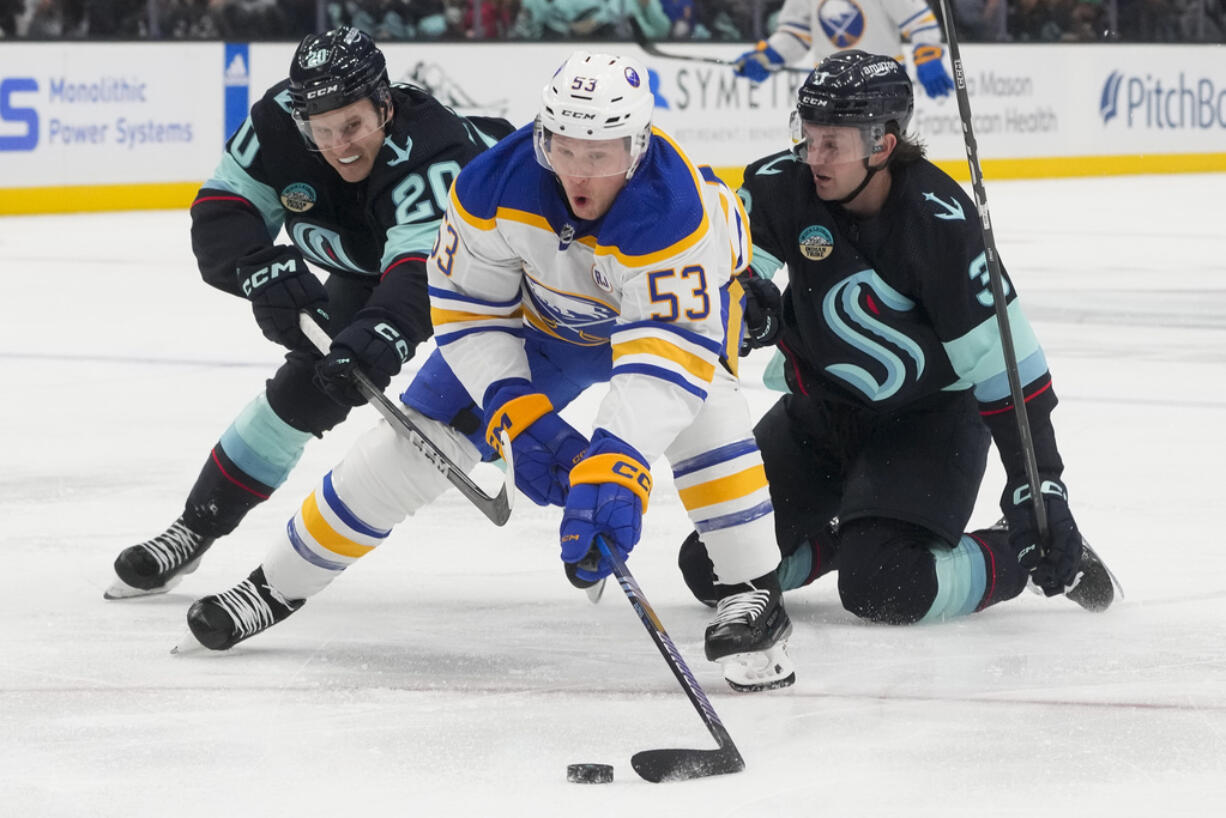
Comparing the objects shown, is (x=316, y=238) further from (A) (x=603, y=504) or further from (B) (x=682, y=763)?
(B) (x=682, y=763)

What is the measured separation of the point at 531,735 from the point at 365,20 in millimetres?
8784

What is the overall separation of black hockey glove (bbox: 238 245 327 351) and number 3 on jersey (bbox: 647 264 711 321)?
669mm

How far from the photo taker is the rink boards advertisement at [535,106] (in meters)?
9.56

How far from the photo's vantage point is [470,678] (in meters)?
2.60

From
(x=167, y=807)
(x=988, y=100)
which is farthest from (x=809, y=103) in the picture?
(x=988, y=100)

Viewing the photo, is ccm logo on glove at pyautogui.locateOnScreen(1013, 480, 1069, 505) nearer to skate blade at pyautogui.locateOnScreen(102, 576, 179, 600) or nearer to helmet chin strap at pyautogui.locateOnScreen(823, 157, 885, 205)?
helmet chin strap at pyautogui.locateOnScreen(823, 157, 885, 205)

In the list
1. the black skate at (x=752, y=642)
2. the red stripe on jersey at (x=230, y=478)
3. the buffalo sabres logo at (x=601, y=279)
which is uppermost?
the buffalo sabres logo at (x=601, y=279)

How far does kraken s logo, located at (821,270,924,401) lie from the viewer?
290 cm

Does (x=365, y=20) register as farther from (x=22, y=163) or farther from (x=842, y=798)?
(x=842, y=798)

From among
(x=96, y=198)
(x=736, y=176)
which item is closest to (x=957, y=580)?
(x=96, y=198)

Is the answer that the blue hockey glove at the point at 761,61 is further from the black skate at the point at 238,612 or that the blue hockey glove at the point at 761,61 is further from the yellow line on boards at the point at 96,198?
the black skate at the point at 238,612

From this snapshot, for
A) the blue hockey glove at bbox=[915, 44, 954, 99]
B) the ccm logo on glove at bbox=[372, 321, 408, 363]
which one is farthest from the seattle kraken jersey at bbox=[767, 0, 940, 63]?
the ccm logo on glove at bbox=[372, 321, 408, 363]

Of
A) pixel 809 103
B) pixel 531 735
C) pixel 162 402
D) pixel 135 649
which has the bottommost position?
pixel 162 402

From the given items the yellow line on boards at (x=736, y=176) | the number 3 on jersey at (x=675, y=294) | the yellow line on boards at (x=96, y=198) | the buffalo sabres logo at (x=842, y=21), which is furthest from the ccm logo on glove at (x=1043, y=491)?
the yellow line on boards at (x=96, y=198)
